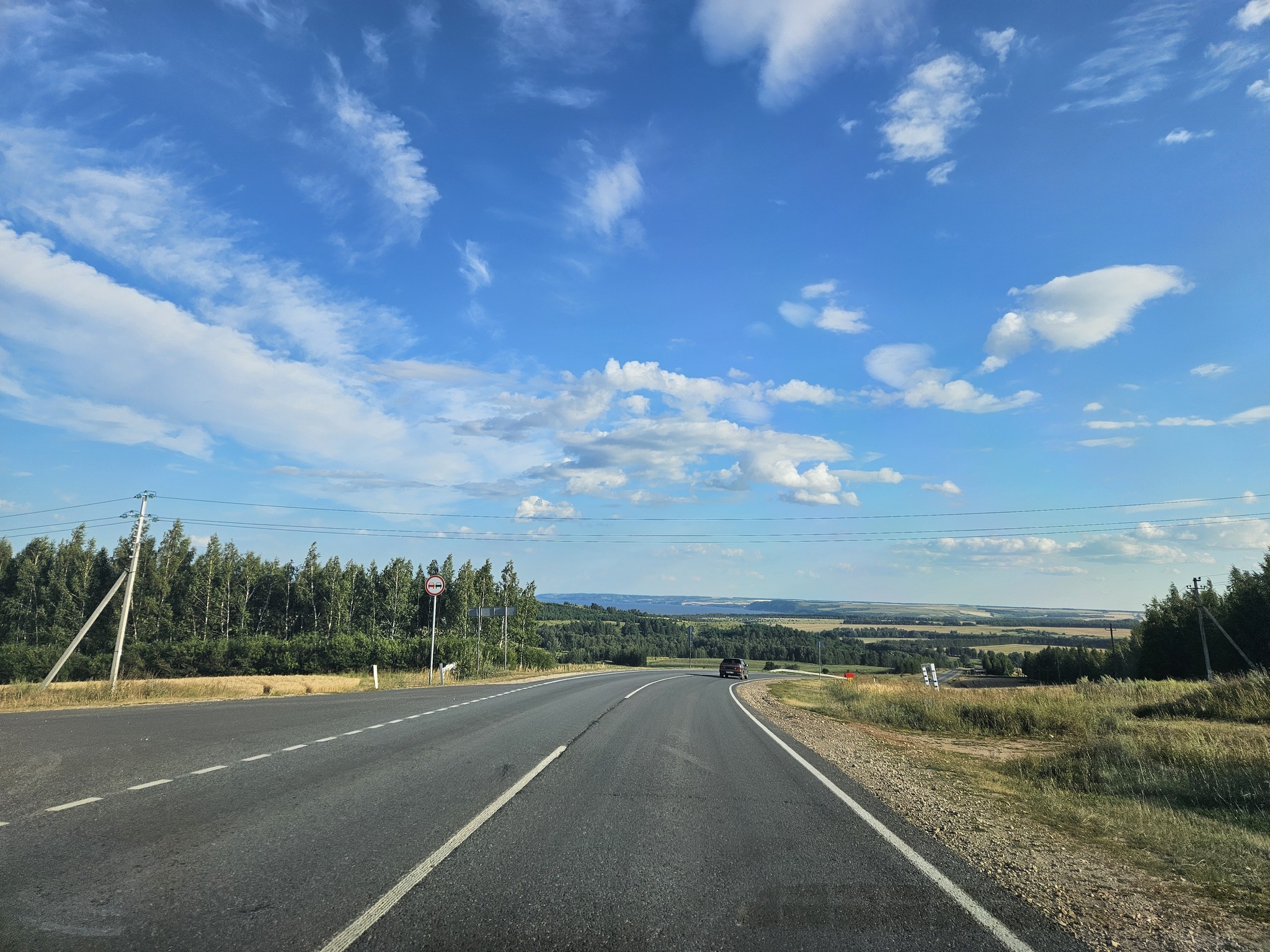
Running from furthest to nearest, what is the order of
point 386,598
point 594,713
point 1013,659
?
1. point 1013,659
2. point 386,598
3. point 594,713

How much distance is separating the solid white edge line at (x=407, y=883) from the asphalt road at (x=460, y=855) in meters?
0.04

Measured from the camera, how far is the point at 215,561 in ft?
256

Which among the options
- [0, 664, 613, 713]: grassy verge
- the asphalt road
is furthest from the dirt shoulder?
[0, 664, 613, 713]: grassy verge

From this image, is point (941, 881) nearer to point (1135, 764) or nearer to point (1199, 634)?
point (1135, 764)

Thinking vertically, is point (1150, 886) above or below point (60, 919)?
A: below

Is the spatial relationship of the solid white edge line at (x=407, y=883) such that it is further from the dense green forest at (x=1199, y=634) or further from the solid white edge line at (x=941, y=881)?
the dense green forest at (x=1199, y=634)

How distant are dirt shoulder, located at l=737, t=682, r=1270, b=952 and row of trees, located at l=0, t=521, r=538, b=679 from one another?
182 ft

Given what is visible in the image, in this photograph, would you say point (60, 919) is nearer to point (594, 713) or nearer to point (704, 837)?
point (704, 837)

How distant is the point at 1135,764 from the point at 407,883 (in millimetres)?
12326

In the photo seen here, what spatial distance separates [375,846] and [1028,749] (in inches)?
561

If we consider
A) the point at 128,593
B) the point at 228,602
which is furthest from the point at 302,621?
the point at 128,593

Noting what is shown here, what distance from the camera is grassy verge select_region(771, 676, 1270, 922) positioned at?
6730 mm

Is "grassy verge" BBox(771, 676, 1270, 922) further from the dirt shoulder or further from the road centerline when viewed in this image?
the road centerline

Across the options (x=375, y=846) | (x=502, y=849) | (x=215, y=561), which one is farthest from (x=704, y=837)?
(x=215, y=561)
